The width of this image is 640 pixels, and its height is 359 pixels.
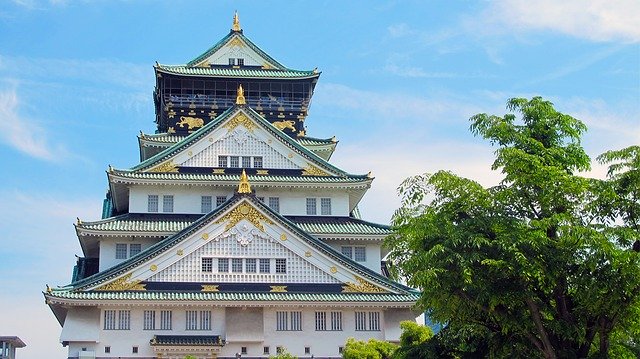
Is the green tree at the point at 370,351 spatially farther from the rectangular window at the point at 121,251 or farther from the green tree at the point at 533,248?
the rectangular window at the point at 121,251

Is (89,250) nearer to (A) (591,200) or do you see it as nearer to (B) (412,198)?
(B) (412,198)

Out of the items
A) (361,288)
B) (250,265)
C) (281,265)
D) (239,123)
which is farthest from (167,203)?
(361,288)

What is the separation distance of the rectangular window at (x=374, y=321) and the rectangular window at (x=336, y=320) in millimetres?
1577

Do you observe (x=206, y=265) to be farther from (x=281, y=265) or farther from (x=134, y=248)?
(x=134, y=248)

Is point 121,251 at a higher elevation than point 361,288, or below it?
higher

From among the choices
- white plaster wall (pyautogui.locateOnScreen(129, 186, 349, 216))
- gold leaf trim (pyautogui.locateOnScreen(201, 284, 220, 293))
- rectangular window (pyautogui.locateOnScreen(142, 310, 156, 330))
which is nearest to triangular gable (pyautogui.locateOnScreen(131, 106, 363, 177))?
white plaster wall (pyautogui.locateOnScreen(129, 186, 349, 216))

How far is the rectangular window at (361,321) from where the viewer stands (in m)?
45.7

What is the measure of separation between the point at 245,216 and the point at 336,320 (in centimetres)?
724

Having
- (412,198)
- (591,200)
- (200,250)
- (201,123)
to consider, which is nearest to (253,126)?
(201,123)

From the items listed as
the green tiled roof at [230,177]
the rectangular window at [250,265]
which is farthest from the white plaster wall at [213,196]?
the rectangular window at [250,265]

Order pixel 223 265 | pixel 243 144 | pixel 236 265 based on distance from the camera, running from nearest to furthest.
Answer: pixel 223 265
pixel 236 265
pixel 243 144

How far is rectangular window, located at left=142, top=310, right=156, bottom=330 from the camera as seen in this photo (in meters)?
44.0

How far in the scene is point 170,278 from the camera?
44.6 metres

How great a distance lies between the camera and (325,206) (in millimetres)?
51562
